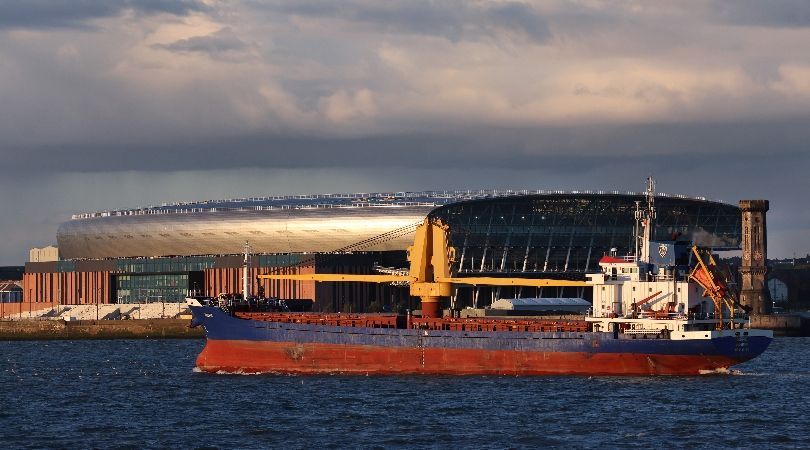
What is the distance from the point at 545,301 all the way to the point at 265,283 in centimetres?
3357

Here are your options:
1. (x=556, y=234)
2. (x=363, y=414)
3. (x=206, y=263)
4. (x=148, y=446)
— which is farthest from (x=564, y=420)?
(x=206, y=263)

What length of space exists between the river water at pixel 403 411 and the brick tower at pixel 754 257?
64544mm

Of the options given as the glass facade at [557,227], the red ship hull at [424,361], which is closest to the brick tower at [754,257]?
the glass facade at [557,227]

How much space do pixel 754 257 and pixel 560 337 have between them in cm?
8237

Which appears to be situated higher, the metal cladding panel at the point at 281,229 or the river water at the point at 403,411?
the metal cladding panel at the point at 281,229

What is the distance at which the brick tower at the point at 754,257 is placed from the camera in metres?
164

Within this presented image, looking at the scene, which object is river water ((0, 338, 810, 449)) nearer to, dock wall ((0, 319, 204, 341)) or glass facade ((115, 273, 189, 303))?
dock wall ((0, 319, 204, 341))

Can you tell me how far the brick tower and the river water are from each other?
64544 millimetres

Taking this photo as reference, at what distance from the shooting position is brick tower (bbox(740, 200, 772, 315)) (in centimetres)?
16362

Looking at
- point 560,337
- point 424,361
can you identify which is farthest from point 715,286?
point 424,361

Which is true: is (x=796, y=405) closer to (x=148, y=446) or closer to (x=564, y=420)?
(x=564, y=420)

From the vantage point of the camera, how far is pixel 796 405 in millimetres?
75750

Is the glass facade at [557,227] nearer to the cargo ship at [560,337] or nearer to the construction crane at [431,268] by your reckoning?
the construction crane at [431,268]

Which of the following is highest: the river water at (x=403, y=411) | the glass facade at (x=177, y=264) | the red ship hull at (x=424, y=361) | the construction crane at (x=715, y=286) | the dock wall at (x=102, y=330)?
the glass facade at (x=177, y=264)
